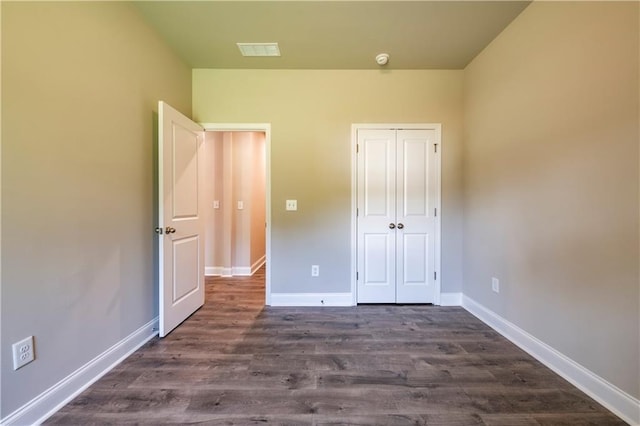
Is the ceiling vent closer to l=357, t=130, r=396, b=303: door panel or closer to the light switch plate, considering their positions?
l=357, t=130, r=396, b=303: door panel

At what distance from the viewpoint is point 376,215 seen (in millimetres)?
2828

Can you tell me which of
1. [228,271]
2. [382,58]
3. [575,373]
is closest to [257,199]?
[228,271]

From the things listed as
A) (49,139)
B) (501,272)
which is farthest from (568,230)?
(49,139)

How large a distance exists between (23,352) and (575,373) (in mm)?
3057

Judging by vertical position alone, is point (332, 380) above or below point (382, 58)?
→ below

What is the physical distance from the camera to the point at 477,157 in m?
2.58

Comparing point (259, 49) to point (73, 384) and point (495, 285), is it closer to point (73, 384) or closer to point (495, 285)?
point (73, 384)

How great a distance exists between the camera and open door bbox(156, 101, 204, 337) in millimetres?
2066

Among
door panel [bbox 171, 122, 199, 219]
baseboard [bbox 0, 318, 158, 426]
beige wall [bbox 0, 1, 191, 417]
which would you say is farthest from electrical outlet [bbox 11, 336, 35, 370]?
door panel [bbox 171, 122, 199, 219]

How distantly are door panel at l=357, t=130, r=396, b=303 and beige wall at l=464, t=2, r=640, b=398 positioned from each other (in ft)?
2.92

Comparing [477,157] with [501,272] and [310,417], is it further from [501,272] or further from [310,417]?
[310,417]

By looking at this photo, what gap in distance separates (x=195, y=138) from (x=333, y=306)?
7.47 feet

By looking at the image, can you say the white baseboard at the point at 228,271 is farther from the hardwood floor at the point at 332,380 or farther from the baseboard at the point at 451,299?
the baseboard at the point at 451,299

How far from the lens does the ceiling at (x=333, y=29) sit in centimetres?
190
